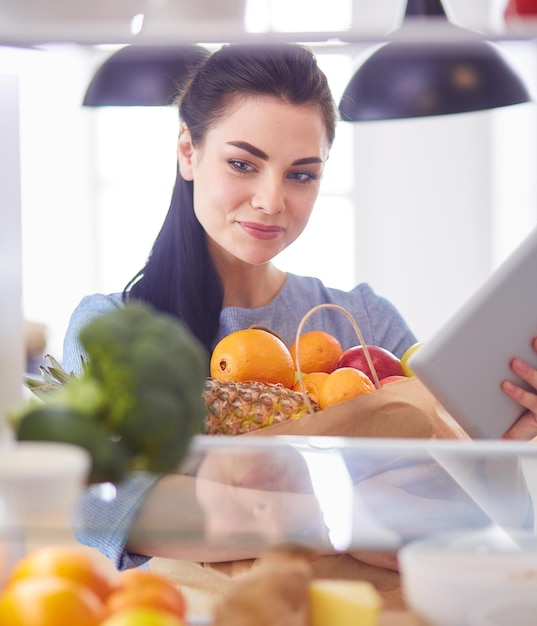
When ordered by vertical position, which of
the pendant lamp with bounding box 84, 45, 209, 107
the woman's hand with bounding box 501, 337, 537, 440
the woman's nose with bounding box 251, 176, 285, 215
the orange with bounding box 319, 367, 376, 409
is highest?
the pendant lamp with bounding box 84, 45, 209, 107

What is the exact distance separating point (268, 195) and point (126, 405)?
3.18 ft

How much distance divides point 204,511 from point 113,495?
0.20 feet

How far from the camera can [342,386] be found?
914 millimetres

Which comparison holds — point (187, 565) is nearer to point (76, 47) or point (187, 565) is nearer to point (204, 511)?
point (204, 511)

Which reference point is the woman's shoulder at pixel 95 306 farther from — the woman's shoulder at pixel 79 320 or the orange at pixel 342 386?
the orange at pixel 342 386

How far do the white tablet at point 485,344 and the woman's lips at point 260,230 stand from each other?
0.72 m

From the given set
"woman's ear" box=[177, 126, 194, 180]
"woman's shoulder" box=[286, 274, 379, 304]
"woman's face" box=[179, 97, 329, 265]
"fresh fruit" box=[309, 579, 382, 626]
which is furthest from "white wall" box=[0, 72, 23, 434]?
"woman's shoulder" box=[286, 274, 379, 304]

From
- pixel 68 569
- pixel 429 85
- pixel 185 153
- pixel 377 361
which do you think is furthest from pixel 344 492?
pixel 185 153

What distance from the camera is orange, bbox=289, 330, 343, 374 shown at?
1.15 m

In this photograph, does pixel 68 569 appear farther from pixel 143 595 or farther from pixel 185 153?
pixel 185 153

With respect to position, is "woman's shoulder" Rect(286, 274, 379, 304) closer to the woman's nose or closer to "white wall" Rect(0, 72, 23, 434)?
the woman's nose

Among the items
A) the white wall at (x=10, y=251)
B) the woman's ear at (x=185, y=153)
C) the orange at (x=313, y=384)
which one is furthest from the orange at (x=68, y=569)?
the woman's ear at (x=185, y=153)

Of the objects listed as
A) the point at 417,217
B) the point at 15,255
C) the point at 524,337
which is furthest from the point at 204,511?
the point at 417,217

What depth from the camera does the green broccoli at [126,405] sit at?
0.51 meters
